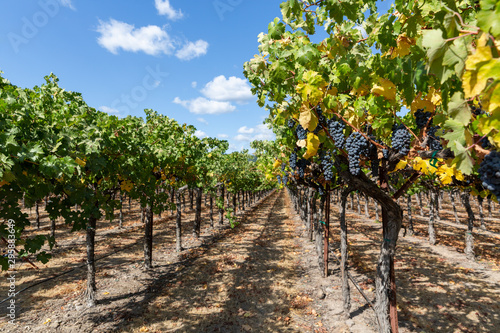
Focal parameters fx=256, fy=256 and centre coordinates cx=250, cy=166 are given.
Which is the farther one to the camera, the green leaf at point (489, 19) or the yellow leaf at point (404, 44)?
the yellow leaf at point (404, 44)

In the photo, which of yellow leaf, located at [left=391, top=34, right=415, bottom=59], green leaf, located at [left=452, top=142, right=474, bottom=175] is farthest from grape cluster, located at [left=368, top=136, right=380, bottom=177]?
green leaf, located at [left=452, top=142, right=474, bottom=175]

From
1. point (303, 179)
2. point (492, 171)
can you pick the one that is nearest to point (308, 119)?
point (492, 171)

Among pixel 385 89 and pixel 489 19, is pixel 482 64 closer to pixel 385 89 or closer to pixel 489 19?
pixel 489 19

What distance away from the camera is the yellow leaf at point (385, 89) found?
11.0 feet

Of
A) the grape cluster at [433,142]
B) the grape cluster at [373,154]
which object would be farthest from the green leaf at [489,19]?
the grape cluster at [373,154]

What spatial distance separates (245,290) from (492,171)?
8944 millimetres

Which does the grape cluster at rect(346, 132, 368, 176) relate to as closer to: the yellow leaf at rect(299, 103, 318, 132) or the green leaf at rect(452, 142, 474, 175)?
the yellow leaf at rect(299, 103, 318, 132)

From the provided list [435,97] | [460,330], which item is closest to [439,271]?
[460,330]

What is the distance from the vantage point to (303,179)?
9984 millimetres

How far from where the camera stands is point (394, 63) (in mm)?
3018

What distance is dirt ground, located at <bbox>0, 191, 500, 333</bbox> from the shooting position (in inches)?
281

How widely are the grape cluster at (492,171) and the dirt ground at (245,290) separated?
669 centimetres

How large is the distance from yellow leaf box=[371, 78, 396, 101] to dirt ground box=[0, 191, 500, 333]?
6348 mm

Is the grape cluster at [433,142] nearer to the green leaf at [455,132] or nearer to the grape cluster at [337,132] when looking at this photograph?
the grape cluster at [337,132]
